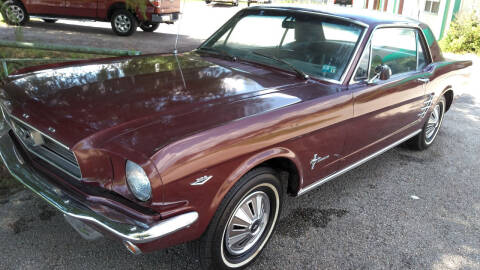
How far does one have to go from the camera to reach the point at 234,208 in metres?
2.42

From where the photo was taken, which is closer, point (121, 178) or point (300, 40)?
point (121, 178)

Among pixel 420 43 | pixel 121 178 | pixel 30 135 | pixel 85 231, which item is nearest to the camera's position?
pixel 121 178

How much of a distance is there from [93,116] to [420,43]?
357 centimetres

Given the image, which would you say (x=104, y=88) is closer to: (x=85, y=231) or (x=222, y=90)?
(x=222, y=90)

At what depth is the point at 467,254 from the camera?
10.0 ft

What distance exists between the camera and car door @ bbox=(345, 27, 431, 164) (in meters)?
3.32

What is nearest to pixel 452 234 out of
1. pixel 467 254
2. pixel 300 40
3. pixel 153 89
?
pixel 467 254

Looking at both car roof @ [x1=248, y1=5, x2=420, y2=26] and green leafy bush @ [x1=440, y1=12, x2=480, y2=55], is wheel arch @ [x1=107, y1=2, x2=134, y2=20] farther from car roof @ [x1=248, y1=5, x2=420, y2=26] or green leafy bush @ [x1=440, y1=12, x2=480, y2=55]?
green leafy bush @ [x1=440, y1=12, x2=480, y2=55]

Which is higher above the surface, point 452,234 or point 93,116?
point 93,116

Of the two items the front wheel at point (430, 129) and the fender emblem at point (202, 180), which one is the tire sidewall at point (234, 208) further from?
the front wheel at point (430, 129)

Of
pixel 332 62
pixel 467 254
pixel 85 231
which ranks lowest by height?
pixel 467 254

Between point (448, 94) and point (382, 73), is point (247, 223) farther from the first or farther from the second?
point (448, 94)

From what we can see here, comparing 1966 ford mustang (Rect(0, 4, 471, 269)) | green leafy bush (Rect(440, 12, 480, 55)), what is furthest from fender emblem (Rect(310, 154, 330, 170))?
green leafy bush (Rect(440, 12, 480, 55))

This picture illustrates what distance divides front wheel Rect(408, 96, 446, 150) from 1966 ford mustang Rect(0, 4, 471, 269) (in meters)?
0.71
